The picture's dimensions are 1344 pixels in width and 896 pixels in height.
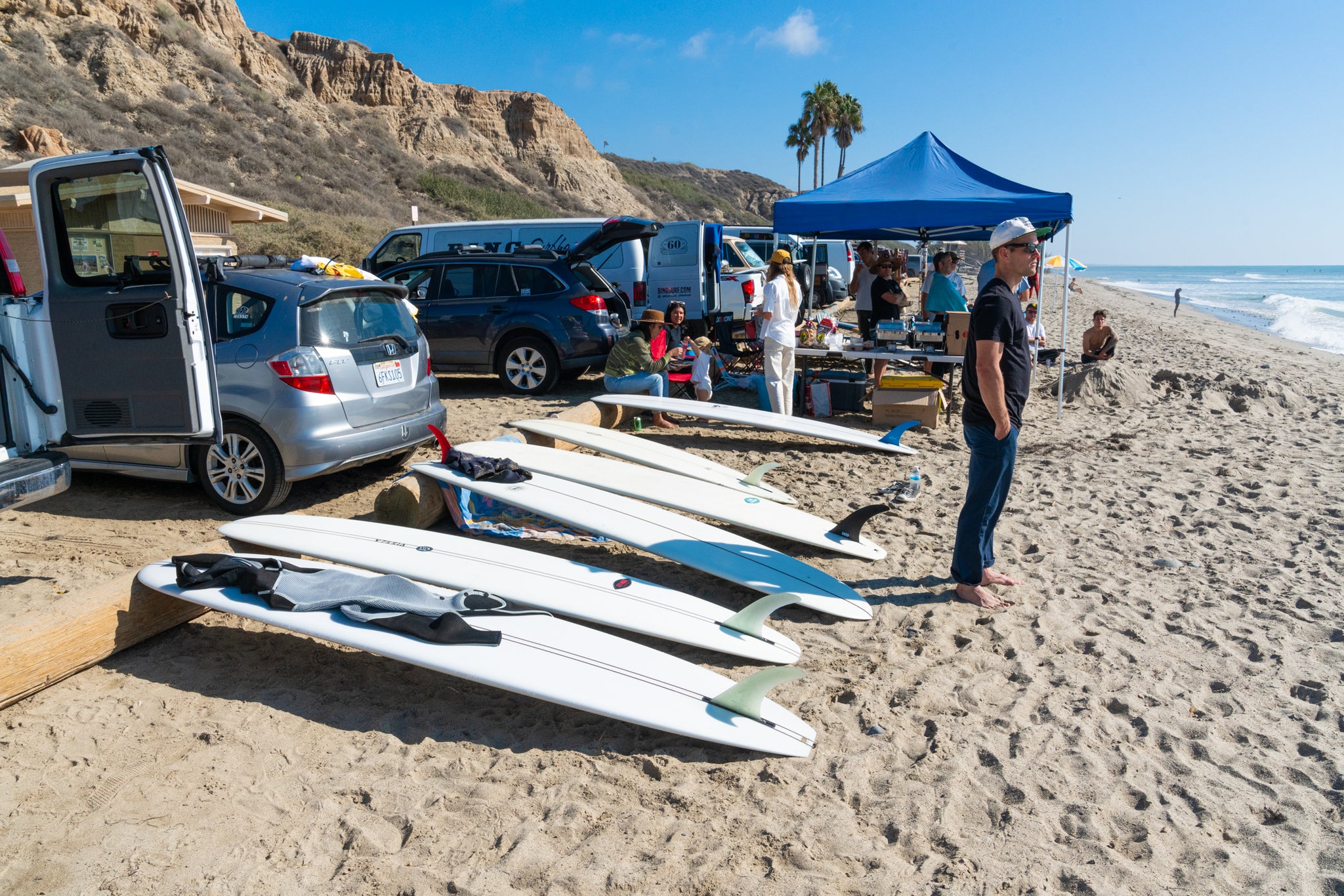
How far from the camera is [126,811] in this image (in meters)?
2.66

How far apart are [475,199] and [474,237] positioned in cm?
2850

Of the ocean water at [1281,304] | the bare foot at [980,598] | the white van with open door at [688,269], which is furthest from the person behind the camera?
the ocean water at [1281,304]

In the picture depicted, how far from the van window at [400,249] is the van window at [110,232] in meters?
9.41

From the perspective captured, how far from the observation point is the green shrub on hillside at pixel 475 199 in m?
37.8

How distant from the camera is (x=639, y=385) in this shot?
341 inches

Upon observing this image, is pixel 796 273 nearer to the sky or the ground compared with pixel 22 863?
nearer to the sky

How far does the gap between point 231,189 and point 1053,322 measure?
85.7 ft

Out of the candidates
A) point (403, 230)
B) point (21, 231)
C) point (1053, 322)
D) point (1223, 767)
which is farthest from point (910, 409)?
point (1053, 322)

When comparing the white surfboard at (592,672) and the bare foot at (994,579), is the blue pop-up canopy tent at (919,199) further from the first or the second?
the white surfboard at (592,672)

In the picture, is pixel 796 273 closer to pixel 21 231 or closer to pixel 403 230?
pixel 403 230

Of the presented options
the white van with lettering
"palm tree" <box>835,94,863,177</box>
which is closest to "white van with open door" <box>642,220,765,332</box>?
the white van with lettering

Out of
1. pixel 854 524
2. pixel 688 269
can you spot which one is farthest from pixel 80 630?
pixel 688 269

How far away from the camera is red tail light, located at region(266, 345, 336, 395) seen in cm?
522

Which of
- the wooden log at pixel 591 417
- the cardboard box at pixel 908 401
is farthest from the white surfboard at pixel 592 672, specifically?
the cardboard box at pixel 908 401
